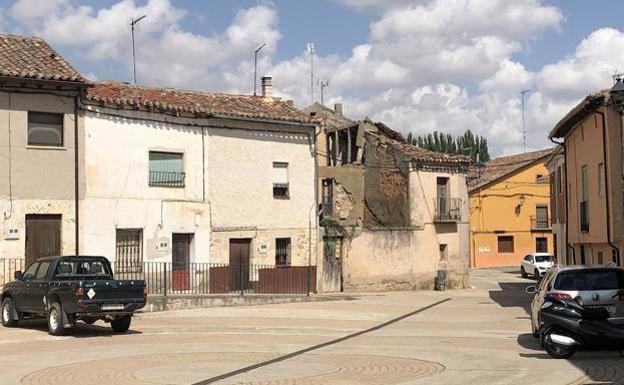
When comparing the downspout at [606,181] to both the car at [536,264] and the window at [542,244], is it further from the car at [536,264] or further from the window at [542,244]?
the window at [542,244]

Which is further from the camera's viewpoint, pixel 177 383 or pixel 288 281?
pixel 288 281

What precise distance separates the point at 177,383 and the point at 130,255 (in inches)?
683

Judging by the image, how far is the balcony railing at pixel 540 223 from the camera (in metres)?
61.6

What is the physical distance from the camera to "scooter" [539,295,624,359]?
13664 mm

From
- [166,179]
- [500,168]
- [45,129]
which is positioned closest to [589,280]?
[45,129]

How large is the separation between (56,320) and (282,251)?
52.3 ft

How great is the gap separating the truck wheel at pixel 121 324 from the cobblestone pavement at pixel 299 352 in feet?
0.74

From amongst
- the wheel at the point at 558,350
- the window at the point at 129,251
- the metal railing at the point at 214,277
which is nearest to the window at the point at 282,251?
the metal railing at the point at 214,277

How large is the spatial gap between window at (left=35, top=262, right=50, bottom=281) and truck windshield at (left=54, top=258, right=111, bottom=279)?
15.2 inches

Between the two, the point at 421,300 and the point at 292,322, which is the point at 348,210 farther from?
the point at 292,322

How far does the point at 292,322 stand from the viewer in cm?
2152

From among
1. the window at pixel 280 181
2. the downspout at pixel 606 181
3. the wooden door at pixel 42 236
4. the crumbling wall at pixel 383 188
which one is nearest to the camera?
the downspout at pixel 606 181

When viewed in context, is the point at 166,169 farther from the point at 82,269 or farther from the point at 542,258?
the point at 542,258

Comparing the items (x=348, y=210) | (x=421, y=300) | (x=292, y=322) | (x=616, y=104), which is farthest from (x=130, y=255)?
(x=616, y=104)
